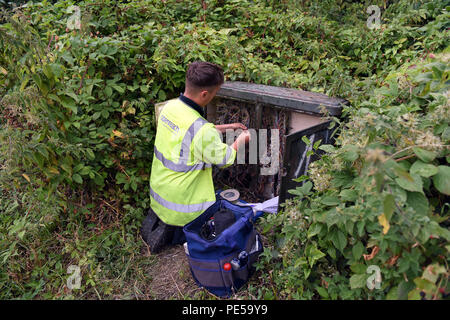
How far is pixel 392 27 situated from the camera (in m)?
4.24

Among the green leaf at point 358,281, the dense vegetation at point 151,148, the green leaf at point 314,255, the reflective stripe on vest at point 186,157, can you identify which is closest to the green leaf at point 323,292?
the dense vegetation at point 151,148

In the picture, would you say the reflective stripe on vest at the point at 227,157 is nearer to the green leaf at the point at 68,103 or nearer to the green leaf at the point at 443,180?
the green leaf at the point at 68,103

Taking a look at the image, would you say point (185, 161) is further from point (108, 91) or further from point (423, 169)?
point (423, 169)

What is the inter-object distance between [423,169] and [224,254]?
1446mm

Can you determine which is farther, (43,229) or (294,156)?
(43,229)

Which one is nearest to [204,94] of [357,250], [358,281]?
[357,250]

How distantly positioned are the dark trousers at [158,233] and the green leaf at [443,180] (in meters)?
2.22

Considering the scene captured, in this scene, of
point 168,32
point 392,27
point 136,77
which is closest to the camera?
point 136,77

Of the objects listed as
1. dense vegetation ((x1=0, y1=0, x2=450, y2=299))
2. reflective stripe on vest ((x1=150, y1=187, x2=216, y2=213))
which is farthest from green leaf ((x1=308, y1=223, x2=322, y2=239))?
reflective stripe on vest ((x1=150, y1=187, x2=216, y2=213))

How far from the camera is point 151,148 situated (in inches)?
136

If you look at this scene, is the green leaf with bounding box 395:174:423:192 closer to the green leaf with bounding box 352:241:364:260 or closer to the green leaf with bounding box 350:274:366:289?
the green leaf with bounding box 352:241:364:260

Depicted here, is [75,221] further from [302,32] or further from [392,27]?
[392,27]

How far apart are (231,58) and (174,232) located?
2153 mm
